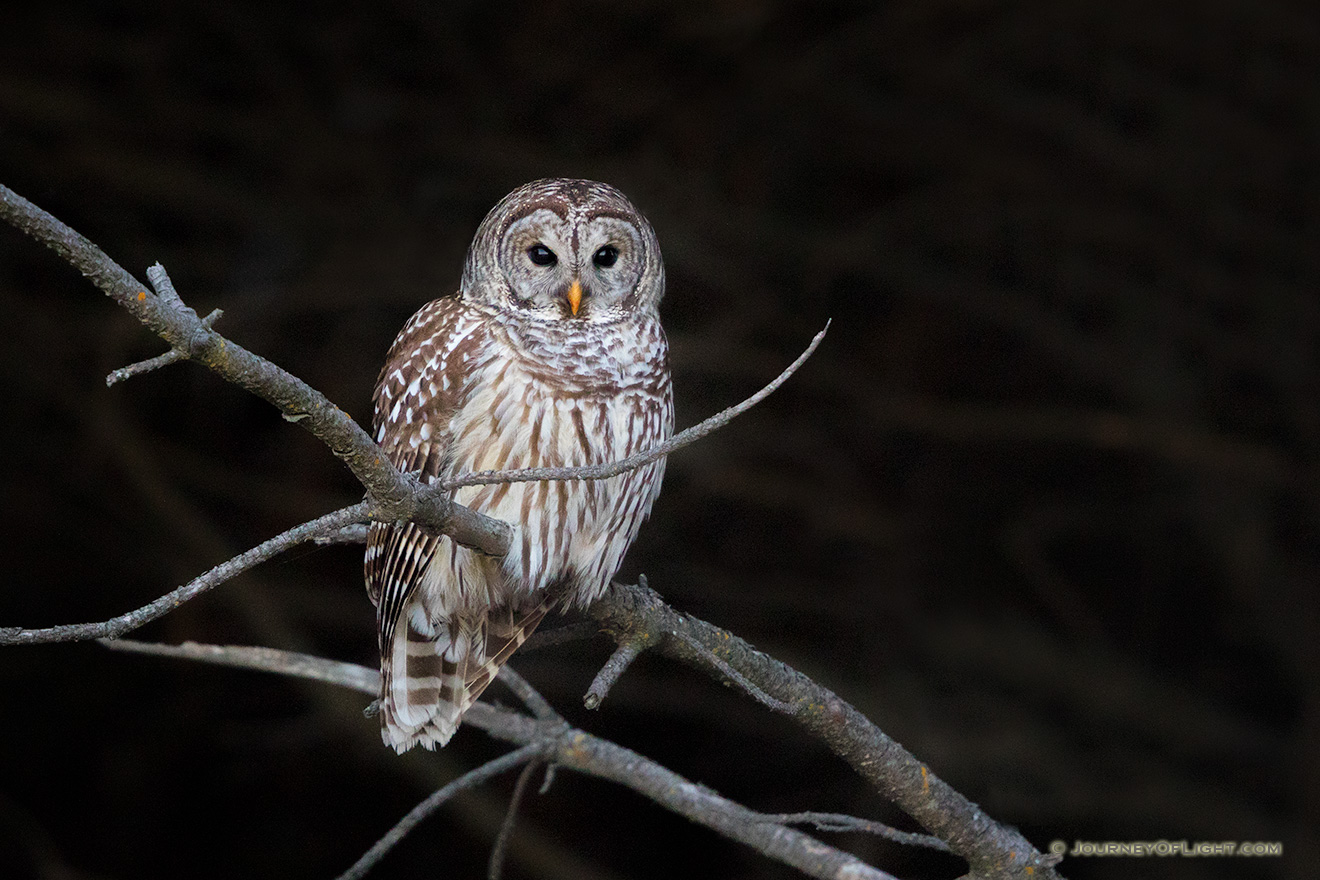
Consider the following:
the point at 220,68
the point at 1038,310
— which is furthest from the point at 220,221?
the point at 1038,310

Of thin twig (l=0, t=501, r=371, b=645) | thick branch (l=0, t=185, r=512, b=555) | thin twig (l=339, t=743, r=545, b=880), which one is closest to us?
thick branch (l=0, t=185, r=512, b=555)

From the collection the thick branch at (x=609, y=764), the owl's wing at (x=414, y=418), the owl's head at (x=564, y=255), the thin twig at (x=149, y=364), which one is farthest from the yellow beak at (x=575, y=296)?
the thin twig at (x=149, y=364)

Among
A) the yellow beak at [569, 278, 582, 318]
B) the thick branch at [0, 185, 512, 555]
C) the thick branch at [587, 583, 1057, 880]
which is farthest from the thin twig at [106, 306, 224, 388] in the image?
the yellow beak at [569, 278, 582, 318]

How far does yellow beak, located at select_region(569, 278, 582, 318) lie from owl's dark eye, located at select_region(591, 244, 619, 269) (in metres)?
0.06

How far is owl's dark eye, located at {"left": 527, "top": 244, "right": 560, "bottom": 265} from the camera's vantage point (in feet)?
7.14

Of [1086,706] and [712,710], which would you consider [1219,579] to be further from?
[712,710]

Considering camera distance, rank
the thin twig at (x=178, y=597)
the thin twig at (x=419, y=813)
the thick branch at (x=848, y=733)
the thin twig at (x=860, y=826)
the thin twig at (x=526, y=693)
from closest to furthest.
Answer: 1. the thin twig at (x=178, y=597)
2. the thin twig at (x=860, y=826)
3. the thick branch at (x=848, y=733)
4. the thin twig at (x=419, y=813)
5. the thin twig at (x=526, y=693)

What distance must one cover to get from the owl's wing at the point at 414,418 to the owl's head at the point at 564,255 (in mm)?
103

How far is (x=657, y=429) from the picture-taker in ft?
7.25

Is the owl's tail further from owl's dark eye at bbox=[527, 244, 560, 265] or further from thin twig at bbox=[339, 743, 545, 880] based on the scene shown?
owl's dark eye at bbox=[527, 244, 560, 265]

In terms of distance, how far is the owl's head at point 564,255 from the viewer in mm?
2160

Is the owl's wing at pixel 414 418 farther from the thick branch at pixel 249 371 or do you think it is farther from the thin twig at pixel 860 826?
the thin twig at pixel 860 826

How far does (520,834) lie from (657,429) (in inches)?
82.0

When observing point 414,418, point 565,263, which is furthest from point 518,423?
point 565,263
